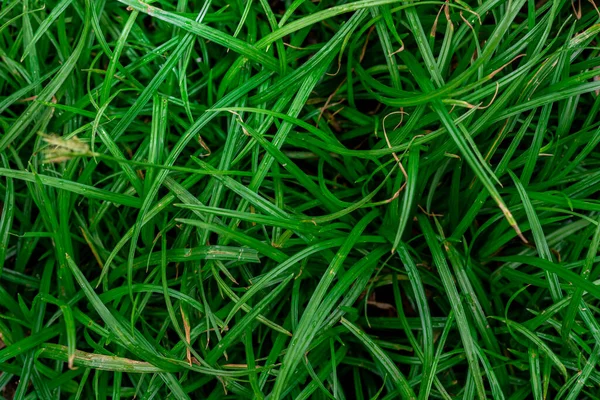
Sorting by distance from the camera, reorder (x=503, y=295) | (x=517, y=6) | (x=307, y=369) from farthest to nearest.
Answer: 1. (x=503, y=295)
2. (x=307, y=369)
3. (x=517, y=6)

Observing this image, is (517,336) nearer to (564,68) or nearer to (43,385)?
(564,68)

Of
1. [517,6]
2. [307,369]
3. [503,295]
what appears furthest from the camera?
[503,295]

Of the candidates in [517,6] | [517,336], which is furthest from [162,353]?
[517,6]

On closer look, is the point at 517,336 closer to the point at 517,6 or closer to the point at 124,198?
the point at 517,6

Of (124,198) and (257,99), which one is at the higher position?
(257,99)

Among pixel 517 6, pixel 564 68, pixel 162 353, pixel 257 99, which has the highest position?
pixel 517 6

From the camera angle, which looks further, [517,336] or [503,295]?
[503,295]

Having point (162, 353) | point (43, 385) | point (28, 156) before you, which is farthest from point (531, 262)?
point (28, 156)
